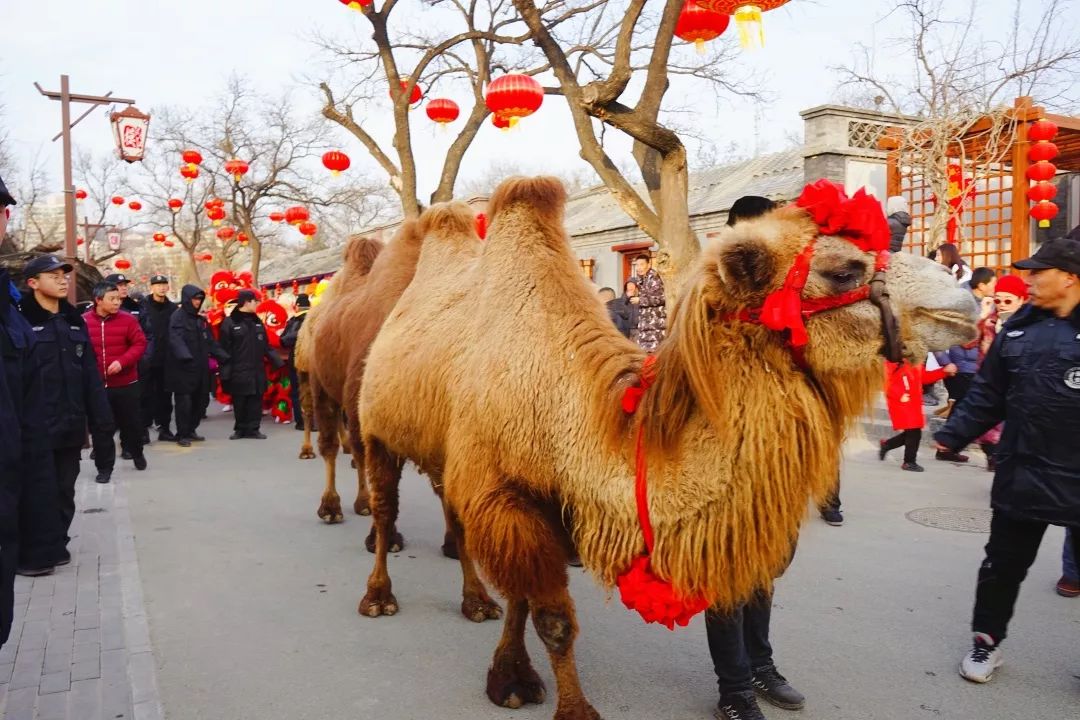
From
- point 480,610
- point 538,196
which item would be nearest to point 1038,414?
point 538,196

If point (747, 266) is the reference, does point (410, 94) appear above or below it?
above

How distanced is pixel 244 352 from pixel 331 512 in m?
5.92

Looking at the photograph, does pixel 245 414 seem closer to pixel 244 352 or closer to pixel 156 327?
pixel 244 352

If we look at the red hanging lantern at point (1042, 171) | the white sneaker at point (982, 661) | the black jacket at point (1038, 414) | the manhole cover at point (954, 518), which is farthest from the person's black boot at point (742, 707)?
the red hanging lantern at point (1042, 171)

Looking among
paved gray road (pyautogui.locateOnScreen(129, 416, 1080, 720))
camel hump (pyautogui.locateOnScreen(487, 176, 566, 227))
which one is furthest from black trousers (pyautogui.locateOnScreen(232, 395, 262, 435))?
camel hump (pyautogui.locateOnScreen(487, 176, 566, 227))

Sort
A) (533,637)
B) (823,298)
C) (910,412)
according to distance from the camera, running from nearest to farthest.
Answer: (823,298) → (533,637) → (910,412)

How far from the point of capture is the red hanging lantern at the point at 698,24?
393 inches

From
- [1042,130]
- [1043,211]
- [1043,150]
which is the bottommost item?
[1043,211]

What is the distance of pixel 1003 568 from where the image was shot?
3.72 m

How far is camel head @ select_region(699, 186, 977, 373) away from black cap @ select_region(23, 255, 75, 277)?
482 centimetres

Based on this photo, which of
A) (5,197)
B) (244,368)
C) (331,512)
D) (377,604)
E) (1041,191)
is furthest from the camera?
(1041,191)

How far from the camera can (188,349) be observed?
1117 centimetres

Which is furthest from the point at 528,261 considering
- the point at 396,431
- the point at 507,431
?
the point at 396,431

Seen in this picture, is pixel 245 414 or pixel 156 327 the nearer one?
pixel 156 327
